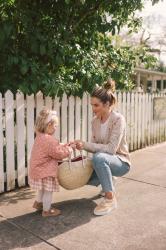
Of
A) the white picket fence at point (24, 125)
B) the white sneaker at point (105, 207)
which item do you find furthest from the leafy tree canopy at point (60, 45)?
the white sneaker at point (105, 207)

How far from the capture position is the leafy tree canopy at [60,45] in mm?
4941

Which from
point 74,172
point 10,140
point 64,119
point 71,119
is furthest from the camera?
point 71,119

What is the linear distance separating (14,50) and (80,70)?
1039 mm

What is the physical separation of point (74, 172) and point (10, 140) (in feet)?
3.97

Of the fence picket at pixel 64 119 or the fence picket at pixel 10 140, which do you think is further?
the fence picket at pixel 64 119

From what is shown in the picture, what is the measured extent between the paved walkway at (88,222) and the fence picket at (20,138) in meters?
0.22

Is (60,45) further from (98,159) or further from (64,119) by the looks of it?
(98,159)

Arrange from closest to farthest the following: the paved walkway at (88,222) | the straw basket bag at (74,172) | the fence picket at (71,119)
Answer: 1. the paved walkway at (88,222)
2. the straw basket bag at (74,172)
3. the fence picket at (71,119)

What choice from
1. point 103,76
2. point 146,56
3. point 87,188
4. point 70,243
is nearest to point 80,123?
point 103,76

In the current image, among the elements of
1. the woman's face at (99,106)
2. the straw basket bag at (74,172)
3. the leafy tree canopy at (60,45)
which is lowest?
the straw basket bag at (74,172)

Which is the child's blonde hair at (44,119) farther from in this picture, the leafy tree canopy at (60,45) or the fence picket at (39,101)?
the fence picket at (39,101)

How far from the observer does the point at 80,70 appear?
5.56m

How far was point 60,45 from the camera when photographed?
17.0 feet

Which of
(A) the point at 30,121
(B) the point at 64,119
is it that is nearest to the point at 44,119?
(A) the point at 30,121
